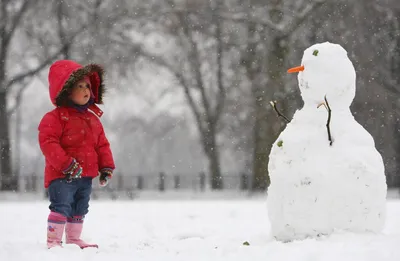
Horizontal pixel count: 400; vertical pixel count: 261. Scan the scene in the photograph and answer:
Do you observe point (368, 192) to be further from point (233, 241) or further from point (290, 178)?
point (233, 241)

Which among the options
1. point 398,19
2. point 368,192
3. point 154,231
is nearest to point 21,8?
point 398,19

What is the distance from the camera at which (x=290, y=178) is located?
585cm

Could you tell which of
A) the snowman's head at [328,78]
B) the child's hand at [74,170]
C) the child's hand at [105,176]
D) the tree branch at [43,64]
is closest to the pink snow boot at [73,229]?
the child's hand at [105,176]

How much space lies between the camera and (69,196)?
6.04 meters

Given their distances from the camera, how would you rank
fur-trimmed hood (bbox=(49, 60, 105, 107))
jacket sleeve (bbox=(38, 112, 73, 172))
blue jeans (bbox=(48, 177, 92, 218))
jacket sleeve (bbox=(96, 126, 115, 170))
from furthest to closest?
jacket sleeve (bbox=(96, 126, 115, 170))
fur-trimmed hood (bbox=(49, 60, 105, 107))
blue jeans (bbox=(48, 177, 92, 218))
jacket sleeve (bbox=(38, 112, 73, 172))

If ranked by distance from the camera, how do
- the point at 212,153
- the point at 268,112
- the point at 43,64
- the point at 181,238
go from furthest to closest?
1. the point at 212,153
2. the point at 43,64
3. the point at 268,112
4. the point at 181,238

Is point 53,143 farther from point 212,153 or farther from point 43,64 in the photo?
point 212,153

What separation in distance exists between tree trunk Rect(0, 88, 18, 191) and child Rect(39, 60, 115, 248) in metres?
15.1

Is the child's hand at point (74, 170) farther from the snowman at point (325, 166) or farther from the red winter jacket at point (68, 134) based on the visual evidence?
the snowman at point (325, 166)

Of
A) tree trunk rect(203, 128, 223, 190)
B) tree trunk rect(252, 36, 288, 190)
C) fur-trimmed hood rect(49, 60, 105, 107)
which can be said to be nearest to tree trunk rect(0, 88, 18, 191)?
tree trunk rect(203, 128, 223, 190)

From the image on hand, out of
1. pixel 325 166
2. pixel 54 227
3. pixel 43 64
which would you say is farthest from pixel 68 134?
pixel 43 64

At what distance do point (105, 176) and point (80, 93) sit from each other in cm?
79

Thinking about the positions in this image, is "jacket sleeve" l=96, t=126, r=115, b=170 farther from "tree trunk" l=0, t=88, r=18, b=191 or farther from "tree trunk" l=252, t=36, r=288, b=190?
"tree trunk" l=0, t=88, r=18, b=191

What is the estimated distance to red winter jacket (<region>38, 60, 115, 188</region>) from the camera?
19.5 feet
